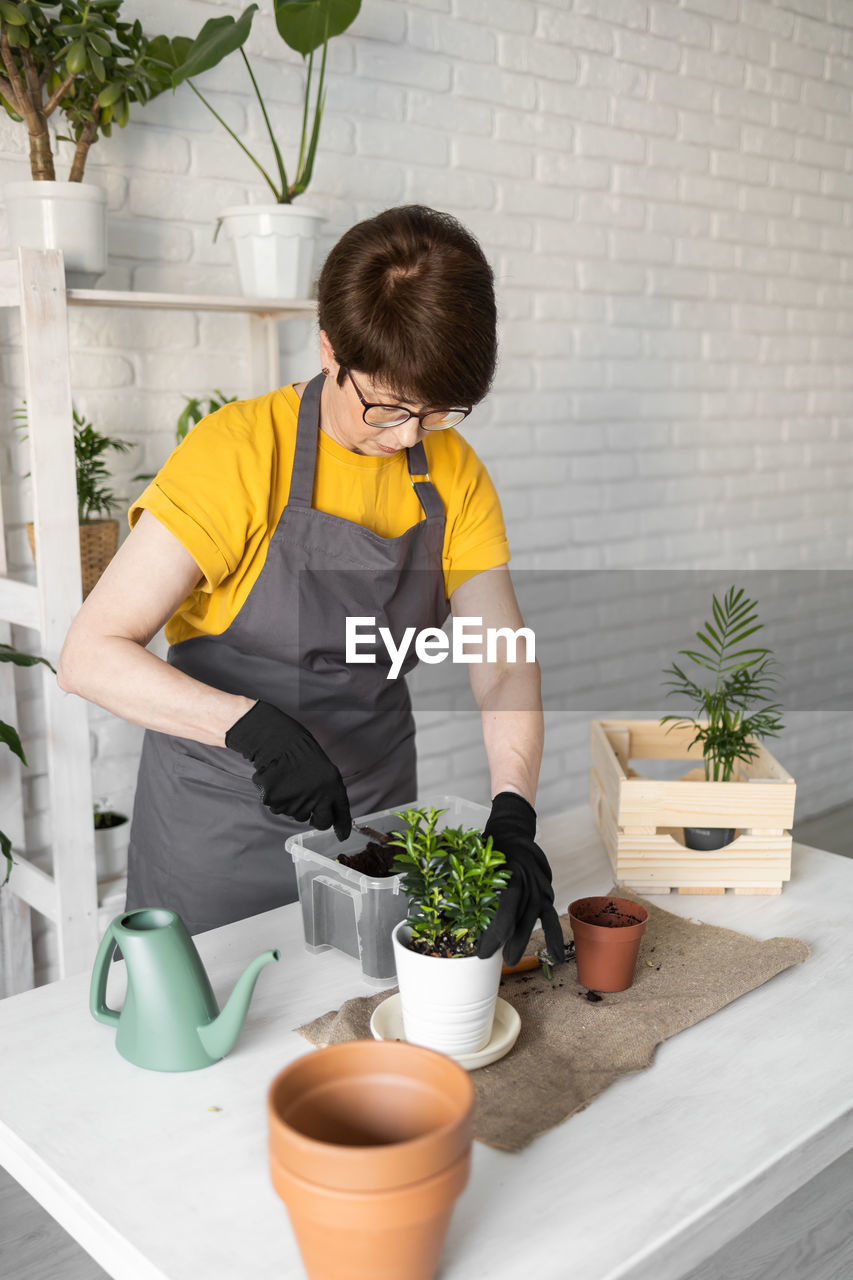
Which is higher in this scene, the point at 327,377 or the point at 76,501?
the point at 327,377

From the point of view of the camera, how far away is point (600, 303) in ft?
10.1

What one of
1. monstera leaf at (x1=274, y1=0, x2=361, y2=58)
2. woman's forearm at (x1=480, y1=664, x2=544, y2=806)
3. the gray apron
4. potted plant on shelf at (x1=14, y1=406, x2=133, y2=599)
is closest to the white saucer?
woman's forearm at (x1=480, y1=664, x2=544, y2=806)

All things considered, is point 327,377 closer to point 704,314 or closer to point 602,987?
point 602,987

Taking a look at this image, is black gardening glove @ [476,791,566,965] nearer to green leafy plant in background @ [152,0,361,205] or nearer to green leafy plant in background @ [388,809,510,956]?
green leafy plant in background @ [388,809,510,956]

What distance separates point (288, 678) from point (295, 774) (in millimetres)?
348

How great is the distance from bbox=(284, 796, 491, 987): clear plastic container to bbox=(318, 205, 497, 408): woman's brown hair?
0.52m

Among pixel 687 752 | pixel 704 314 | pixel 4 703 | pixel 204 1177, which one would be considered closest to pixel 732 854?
pixel 687 752

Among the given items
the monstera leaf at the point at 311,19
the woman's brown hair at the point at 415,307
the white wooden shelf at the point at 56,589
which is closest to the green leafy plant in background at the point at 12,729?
the white wooden shelf at the point at 56,589

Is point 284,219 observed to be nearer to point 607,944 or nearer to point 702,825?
point 702,825

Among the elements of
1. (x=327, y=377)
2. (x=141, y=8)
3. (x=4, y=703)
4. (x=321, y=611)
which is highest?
(x=141, y=8)

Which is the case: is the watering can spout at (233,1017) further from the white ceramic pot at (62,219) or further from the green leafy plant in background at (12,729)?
the white ceramic pot at (62,219)

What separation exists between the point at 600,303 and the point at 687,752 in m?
1.71

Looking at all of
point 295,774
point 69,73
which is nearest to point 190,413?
point 69,73

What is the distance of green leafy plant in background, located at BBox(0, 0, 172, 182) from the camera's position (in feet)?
6.04
